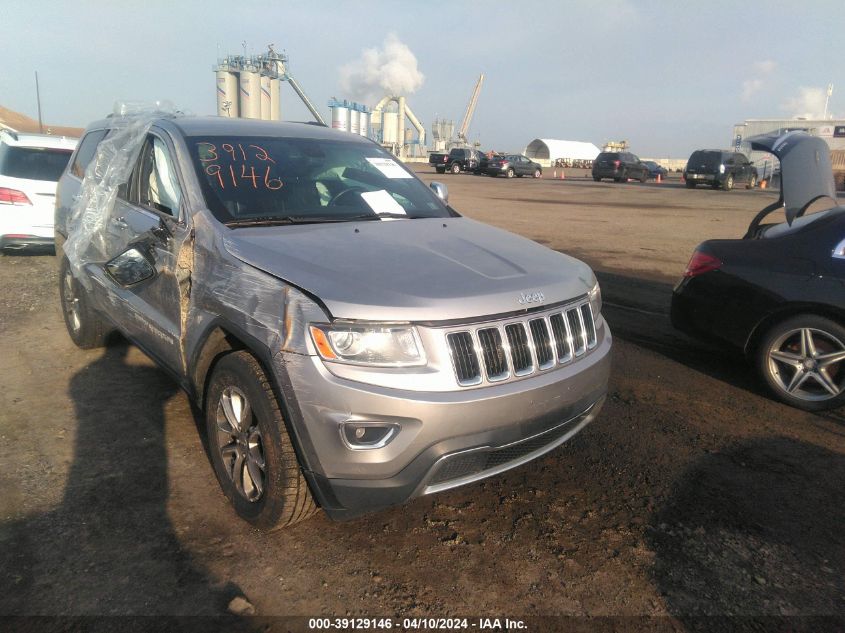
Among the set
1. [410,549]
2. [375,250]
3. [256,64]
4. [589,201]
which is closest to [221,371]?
[375,250]

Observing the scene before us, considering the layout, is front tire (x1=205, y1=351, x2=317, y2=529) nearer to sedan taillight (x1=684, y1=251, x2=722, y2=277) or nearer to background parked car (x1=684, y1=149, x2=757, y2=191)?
sedan taillight (x1=684, y1=251, x2=722, y2=277)

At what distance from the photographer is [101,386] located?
4.53 meters

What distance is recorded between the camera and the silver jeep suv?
7.81ft

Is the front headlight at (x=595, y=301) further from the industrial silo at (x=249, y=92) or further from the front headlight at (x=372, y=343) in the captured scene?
the industrial silo at (x=249, y=92)

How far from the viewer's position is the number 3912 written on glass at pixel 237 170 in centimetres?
342

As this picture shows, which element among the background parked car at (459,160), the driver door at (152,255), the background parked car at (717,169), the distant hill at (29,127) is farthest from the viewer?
the distant hill at (29,127)

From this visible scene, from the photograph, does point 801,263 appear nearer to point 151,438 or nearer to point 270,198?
point 270,198

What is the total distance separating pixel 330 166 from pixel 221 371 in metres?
1.64

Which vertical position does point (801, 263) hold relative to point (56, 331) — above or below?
above

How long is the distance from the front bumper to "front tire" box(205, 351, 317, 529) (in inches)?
5.2

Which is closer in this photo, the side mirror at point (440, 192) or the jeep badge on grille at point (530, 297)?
the jeep badge on grille at point (530, 297)

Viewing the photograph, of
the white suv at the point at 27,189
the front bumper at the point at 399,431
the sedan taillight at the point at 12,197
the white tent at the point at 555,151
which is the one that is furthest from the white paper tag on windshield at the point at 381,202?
the white tent at the point at 555,151

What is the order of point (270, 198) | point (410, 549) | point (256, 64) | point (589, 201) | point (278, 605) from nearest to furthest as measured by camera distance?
point (278, 605) < point (410, 549) < point (270, 198) < point (589, 201) < point (256, 64)

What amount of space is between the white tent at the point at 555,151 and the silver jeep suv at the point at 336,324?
261 feet
